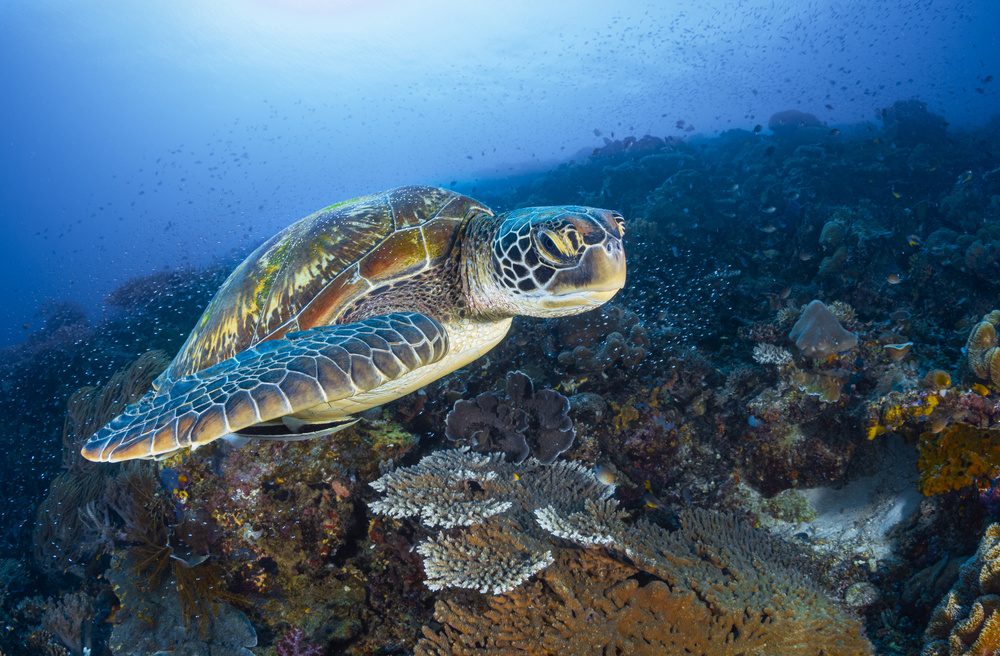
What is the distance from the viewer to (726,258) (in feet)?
20.9

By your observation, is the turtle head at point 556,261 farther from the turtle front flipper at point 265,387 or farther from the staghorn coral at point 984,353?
the staghorn coral at point 984,353

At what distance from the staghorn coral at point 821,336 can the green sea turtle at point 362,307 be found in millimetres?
1570

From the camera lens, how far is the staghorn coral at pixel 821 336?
262cm

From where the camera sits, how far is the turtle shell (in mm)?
2350

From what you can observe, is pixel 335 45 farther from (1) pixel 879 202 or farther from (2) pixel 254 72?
(1) pixel 879 202

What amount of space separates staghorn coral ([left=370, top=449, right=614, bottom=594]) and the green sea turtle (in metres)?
0.52

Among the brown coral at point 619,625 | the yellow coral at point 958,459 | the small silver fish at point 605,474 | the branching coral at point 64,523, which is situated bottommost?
the branching coral at point 64,523

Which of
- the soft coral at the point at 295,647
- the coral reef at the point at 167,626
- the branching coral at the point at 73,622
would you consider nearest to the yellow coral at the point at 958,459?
the soft coral at the point at 295,647

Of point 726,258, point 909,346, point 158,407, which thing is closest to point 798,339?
point 909,346

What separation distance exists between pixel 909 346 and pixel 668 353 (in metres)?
1.51

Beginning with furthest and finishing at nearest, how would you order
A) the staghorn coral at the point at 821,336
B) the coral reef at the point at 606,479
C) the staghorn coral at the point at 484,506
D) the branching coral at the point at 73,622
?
the branching coral at the point at 73,622 → the staghorn coral at the point at 821,336 → the coral reef at the point at 606,479 → the staghorn coral at the point at 484,506

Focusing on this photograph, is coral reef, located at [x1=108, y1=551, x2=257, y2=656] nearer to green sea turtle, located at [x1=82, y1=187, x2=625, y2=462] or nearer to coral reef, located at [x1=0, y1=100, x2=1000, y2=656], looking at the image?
coral reef, located at [x1=0, y1=100, x2=1000, y2=656]

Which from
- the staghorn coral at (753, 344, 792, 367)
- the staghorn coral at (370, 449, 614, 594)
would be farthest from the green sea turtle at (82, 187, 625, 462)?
the staghorn coral at (753, 344, 792, 367)

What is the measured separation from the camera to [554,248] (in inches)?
79.0
